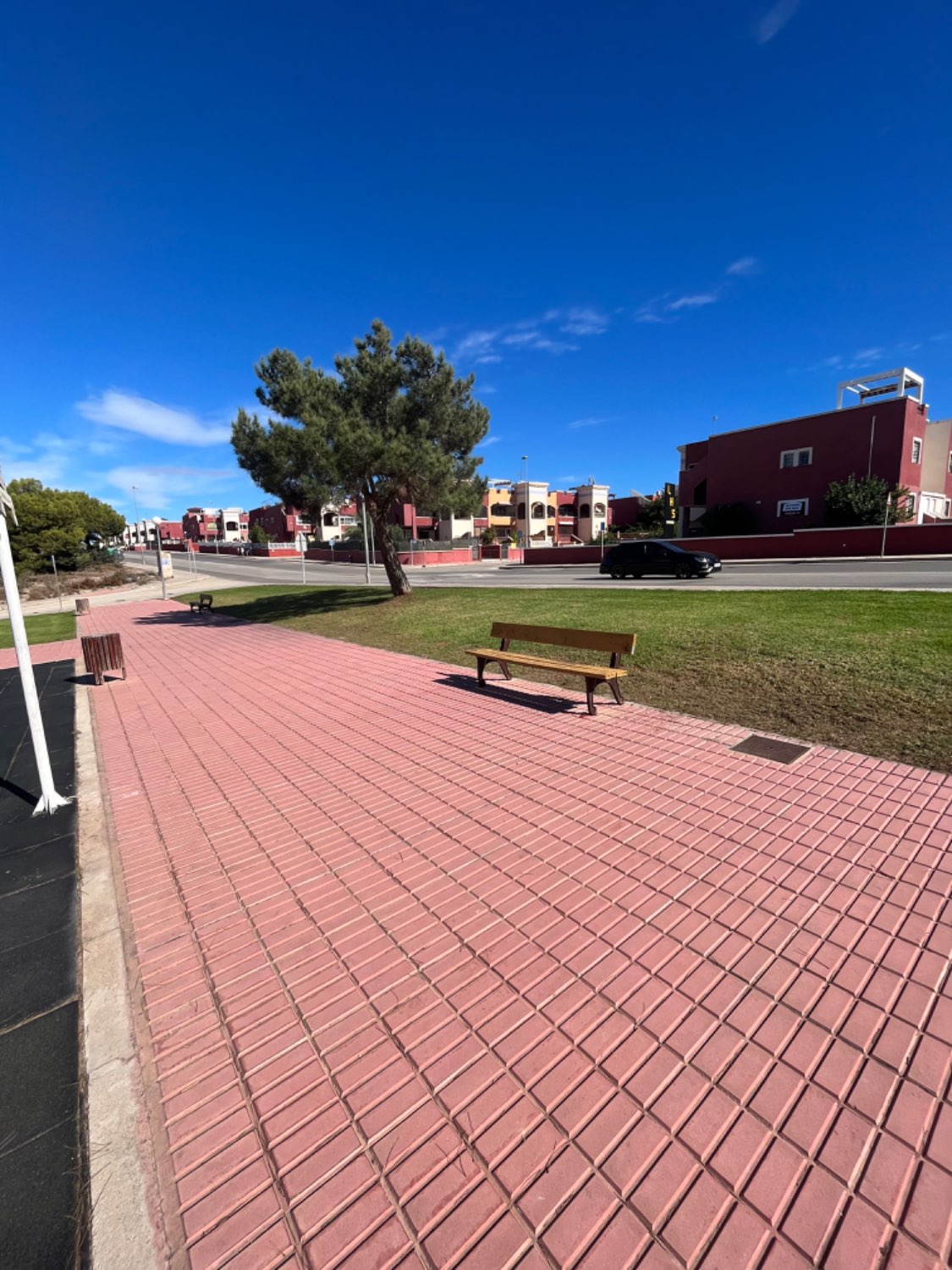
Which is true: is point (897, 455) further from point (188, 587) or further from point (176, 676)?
point (188, 587)

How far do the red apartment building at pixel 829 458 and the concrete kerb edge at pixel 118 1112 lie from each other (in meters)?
39.4

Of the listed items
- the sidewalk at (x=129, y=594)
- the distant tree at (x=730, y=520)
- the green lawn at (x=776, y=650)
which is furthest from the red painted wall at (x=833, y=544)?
the sidewalk at (x=129, y=594)

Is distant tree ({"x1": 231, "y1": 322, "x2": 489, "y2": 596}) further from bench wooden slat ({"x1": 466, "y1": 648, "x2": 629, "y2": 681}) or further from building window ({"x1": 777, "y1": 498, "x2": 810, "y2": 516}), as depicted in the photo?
building window ({"x1": 777, "y1": 498, "x2": 810, "y2": 516})

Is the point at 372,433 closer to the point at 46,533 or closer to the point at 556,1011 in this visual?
the point at 556,1011

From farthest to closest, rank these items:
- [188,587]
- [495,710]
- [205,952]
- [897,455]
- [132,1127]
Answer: [188,587]
[897,455]
[495,710]
[205,952]
[132,1127]

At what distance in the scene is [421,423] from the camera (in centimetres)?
1554

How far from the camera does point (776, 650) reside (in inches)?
301

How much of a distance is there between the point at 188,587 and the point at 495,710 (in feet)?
109

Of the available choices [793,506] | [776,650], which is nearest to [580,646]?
[776,650]

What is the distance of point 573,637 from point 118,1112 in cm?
562

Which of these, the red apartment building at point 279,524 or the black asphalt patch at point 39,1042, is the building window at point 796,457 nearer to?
the black asphalt patch at point 39,1042

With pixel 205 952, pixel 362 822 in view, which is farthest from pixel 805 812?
pixel 205 952

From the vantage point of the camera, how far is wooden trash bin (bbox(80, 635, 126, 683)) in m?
9.24

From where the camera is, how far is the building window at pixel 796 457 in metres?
34.9
